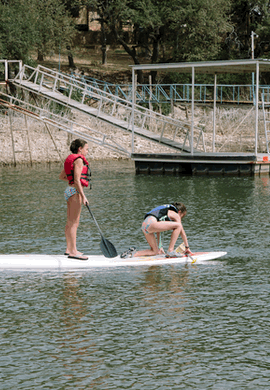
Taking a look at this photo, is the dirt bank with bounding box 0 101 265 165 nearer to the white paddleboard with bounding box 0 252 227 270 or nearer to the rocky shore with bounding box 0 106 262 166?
the rocky shore with bounding box 0 106 262 166

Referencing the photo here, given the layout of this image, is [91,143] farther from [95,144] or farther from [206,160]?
[206,160]

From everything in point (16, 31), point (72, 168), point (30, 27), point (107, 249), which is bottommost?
point (107, 249)

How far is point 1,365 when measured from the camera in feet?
22.1

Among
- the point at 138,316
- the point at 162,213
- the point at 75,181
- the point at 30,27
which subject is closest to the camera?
the point at 138,316

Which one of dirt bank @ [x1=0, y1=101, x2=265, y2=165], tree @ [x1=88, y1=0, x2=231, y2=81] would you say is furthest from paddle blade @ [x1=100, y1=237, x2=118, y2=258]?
tree @ [x1=88, y1=0, x2=231, y2=81]

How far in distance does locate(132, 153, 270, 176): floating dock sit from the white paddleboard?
52.1 feet

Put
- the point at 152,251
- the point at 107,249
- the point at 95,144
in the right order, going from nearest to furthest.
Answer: the point at 107,249
the point at 152,251
the point at 95,144

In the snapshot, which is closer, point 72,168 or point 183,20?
point 72,168

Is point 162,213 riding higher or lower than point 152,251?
higher

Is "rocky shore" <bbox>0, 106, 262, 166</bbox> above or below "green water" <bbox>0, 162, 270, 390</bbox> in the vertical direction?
below

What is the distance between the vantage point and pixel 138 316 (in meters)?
8.25

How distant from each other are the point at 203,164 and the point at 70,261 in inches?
678

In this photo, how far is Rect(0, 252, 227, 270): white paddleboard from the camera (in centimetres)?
1080

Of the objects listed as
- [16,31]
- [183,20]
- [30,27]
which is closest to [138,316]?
[16,31]
